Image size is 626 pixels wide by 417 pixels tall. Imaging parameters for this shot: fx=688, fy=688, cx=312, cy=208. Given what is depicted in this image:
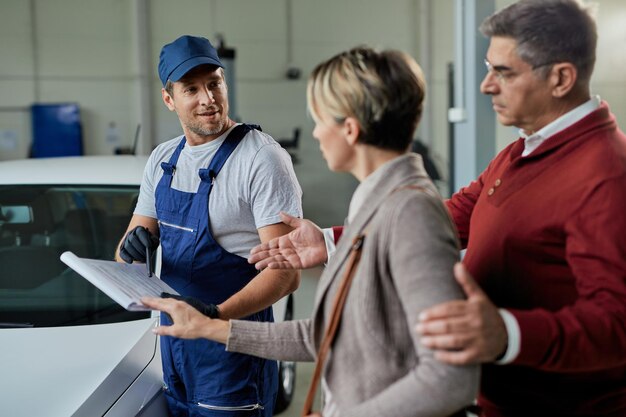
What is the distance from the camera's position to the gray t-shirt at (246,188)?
192 cm

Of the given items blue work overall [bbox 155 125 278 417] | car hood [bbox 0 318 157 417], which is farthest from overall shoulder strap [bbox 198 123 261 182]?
car hood [bbox 0 318 157 417]

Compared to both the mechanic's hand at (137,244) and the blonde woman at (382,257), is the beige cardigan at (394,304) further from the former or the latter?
the mechanic's hand at (137,244)

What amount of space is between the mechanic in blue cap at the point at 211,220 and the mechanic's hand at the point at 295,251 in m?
0.25

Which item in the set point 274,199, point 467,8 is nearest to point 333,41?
point 467,8

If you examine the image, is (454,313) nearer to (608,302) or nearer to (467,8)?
(608,302)

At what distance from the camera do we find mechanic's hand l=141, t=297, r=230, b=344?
135cm

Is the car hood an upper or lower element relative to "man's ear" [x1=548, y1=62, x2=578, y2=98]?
lower

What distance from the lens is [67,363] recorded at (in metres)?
1.90

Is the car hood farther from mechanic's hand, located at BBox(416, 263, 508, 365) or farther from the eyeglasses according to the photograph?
the eyeglasses

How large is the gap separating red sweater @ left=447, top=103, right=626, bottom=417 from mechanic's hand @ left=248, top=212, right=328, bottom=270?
1.28 ft

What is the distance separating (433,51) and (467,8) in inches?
352

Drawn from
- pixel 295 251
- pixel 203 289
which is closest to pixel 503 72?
pixel 295 251

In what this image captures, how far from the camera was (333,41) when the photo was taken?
466 inches

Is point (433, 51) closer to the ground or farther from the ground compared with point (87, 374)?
farther from the ground
